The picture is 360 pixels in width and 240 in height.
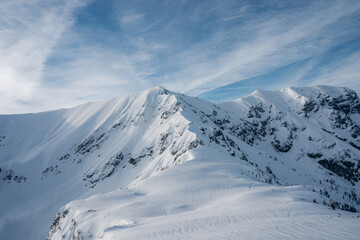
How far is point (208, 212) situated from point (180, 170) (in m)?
15.5

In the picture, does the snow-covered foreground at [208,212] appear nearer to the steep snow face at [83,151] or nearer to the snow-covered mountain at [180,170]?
the snow-covered mountain at [180,170]

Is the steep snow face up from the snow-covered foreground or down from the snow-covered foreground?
up

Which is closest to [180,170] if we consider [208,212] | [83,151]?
[208,212]

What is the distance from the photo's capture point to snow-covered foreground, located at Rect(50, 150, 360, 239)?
35.7 feet

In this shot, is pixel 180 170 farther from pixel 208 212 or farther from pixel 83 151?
pixel 83 151

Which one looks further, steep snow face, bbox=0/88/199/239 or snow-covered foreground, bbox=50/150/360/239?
steep snow face, bbox=0/88/199/239

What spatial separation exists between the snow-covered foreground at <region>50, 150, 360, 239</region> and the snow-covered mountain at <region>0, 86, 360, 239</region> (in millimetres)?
118

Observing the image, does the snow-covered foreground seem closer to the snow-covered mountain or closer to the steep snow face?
the snow-covered mountain

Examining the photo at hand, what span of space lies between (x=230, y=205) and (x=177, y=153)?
1442 inches

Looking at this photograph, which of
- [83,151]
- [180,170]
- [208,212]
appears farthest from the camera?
[83,151]

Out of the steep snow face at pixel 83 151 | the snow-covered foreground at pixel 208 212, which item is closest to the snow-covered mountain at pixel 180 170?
the snow-covered foreground at pixel 208 212

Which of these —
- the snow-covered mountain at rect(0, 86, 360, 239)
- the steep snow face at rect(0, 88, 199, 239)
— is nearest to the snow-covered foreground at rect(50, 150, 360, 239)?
the snow-covered mountain at rect(0, 86, 360, 239)

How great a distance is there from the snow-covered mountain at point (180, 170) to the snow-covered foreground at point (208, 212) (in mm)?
118

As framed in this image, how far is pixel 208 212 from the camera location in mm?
16516
